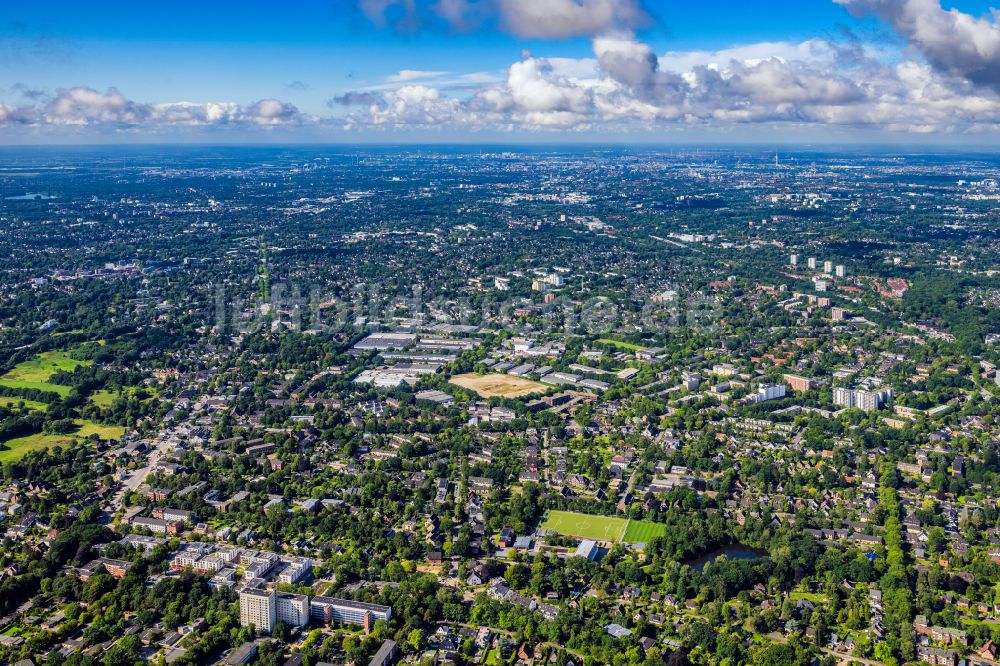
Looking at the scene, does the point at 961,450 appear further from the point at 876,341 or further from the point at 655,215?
the point at 655,215

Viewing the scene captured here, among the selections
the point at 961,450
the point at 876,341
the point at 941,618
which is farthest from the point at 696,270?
the point at 941,618

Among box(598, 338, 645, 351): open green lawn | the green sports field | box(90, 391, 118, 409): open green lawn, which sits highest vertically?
box(598, 338, 645, 351): open green lawn

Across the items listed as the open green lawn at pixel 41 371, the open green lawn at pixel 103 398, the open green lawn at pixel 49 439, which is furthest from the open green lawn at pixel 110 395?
the open green lawn at pixel 49 439

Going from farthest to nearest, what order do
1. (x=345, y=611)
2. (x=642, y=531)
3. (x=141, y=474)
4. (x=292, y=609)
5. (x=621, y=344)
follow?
1. (x=621, y=344)
2. (x=141, y=474)
3. (x=642, y=531)
4. (x=345, y=611)
5. (x=292, y=609)

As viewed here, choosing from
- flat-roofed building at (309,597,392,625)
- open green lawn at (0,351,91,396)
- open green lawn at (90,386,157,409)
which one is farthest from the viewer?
open green lawn at (0,351,91,396)

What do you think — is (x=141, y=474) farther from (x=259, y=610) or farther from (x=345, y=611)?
(x=345, y=611)

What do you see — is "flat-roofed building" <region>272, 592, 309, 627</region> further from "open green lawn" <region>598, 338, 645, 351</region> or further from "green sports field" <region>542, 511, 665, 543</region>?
"open green lawn" <region>598, 338, 645, 351</region>

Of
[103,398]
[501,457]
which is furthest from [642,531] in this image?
[103,398]

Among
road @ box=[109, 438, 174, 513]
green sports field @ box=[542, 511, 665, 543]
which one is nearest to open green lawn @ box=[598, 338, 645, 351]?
green sports field @ box=[542, 511, 665, 543]
